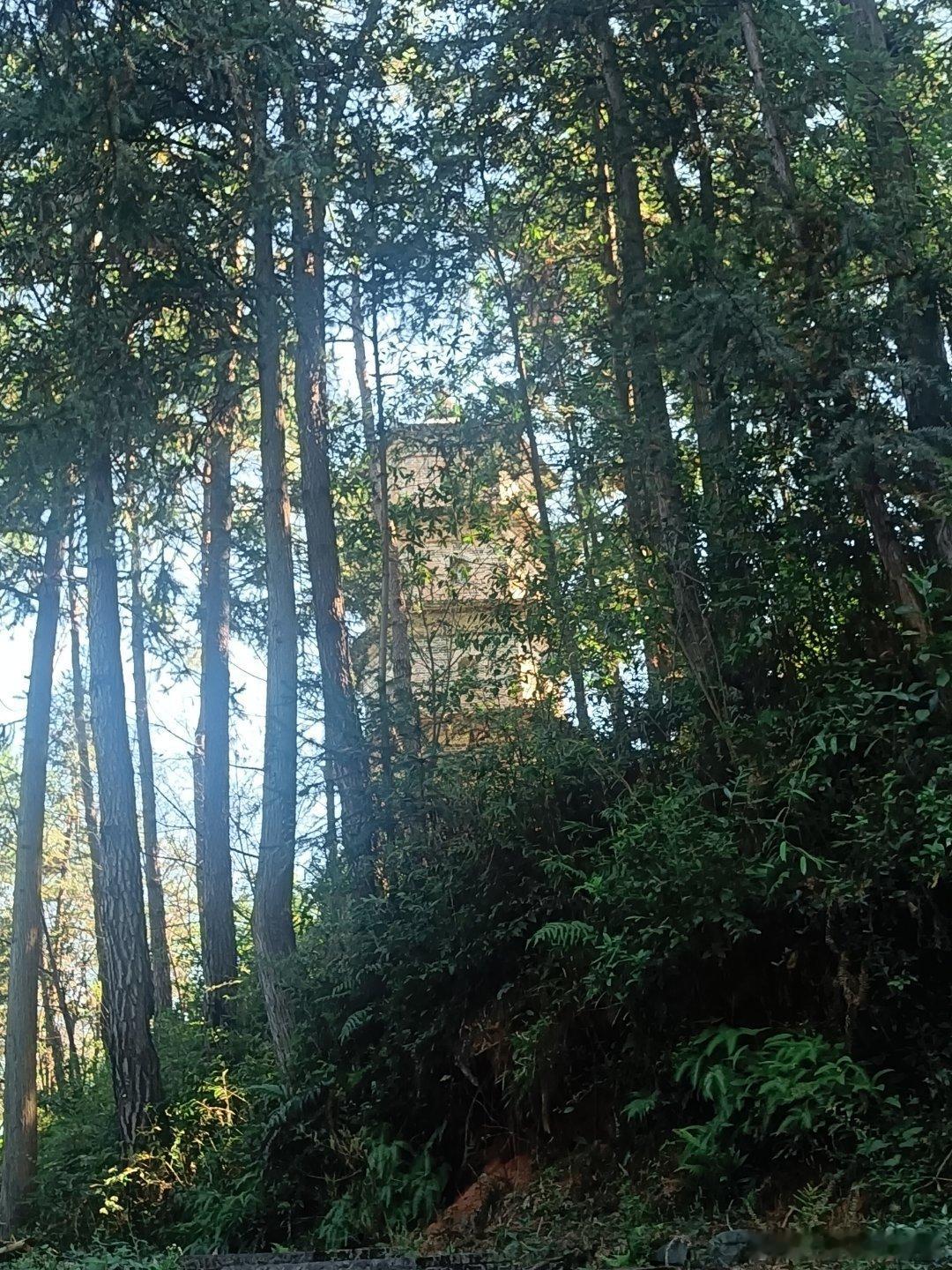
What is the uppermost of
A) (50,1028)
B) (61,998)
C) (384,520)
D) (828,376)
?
(384,520)

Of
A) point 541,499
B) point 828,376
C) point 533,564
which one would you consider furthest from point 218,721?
point 828,376

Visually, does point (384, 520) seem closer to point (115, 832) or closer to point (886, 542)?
point (115, 832)

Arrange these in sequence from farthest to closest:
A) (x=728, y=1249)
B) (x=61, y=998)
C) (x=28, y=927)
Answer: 1. (x=61, y=998)
2. (x=28, y=927)
3. (x=728, y=1249)

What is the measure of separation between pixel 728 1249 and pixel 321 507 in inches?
333

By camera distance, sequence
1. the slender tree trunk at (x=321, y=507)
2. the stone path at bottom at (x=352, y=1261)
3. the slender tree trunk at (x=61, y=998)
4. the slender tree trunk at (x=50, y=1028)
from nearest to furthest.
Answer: the stone path at bottom at (x=352, y=1261) < the slender tree trunk at (x=321, y=507) < the slender tree trunk at (x=61, y=998) < the slender tree trunk at (x=50, y=1028)

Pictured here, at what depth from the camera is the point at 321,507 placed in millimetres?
11969

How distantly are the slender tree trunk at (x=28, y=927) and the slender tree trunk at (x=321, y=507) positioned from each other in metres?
2.73

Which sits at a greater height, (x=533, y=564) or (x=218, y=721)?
(x=533, y=564)

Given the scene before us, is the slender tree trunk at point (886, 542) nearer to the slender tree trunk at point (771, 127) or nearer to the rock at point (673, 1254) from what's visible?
the slender tree trunk at point (771, 127)

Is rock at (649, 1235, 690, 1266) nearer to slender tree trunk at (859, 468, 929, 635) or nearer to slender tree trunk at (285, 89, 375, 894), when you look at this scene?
slender tree trunk at (859, 468, 929, 635)

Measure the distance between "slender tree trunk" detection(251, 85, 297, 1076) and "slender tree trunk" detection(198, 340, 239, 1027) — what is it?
29.2 inches

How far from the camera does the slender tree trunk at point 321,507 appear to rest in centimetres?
1027

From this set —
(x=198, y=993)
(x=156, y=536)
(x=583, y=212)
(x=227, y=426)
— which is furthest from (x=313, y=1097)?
(x=583, y=212)

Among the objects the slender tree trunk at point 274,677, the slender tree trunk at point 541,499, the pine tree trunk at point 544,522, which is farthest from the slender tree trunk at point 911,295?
the slender tree trunk at point 274,677
